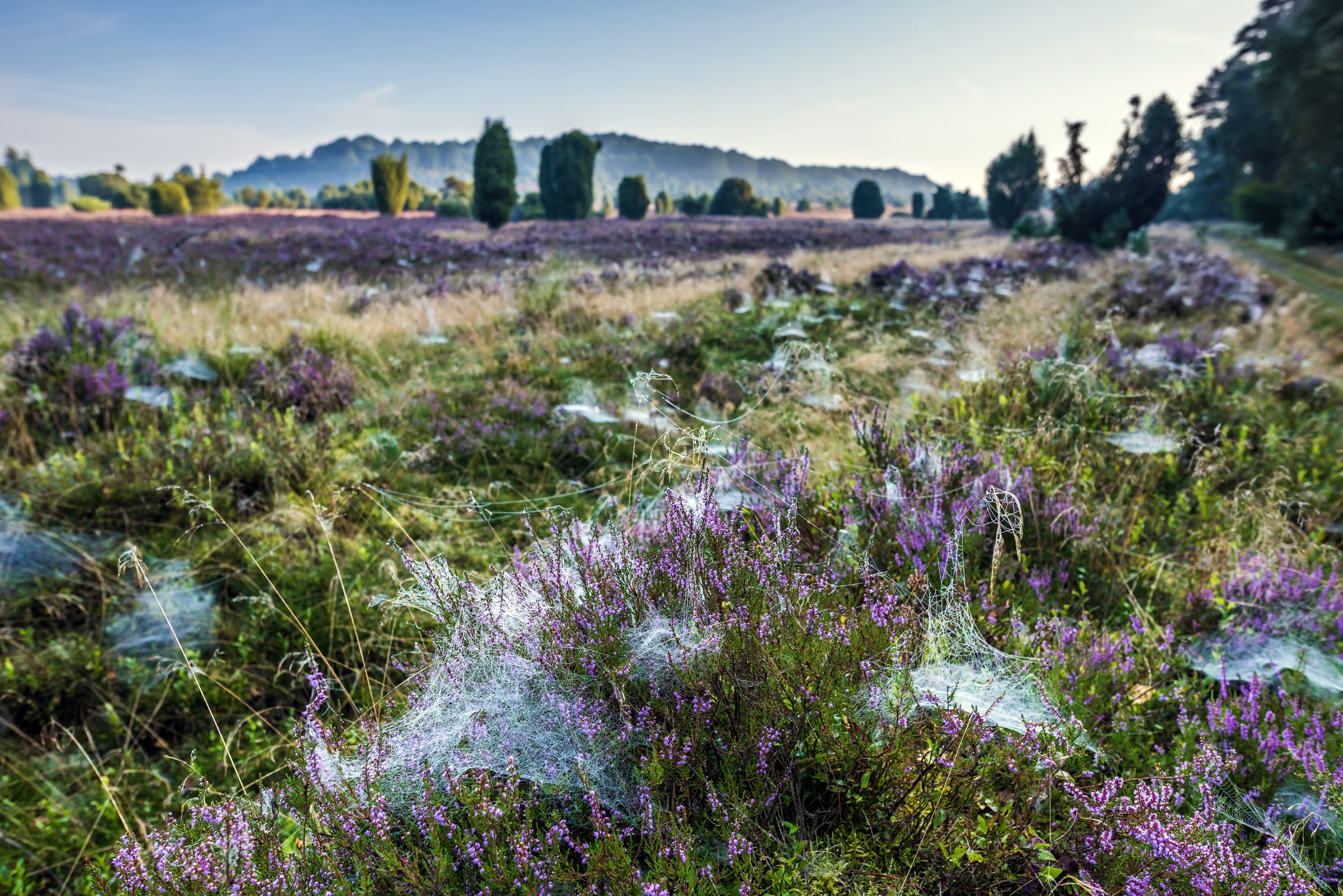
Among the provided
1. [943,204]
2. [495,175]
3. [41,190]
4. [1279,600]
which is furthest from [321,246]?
[41,190]

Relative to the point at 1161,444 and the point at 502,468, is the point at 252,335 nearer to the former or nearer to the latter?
the point at 502,468

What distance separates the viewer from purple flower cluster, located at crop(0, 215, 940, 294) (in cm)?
1227

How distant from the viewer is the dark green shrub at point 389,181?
1523 inches

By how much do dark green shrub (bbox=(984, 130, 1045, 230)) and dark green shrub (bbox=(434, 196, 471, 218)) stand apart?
36.9 m

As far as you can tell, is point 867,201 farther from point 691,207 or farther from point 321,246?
point 321,246

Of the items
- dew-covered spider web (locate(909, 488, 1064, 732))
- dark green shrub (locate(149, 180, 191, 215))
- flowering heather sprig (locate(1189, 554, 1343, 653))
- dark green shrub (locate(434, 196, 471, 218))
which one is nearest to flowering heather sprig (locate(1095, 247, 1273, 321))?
flowering heather sprig (locate(1189, 554, 1343, 653))

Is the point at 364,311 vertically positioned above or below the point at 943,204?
below

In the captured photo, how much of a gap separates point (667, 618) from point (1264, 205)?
40886 millimetres

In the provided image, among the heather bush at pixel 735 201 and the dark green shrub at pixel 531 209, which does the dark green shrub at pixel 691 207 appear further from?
the dark green shrub at pixel 531 209

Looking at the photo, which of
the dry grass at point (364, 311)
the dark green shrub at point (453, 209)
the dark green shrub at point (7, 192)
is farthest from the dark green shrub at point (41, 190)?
the dry grass at point (364, 311)

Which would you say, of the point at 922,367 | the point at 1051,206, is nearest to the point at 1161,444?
the point at 922,367

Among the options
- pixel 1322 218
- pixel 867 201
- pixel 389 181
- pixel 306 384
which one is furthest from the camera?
pixel 867 201

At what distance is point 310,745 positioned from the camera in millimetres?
1494

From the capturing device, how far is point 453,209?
42.5 m
